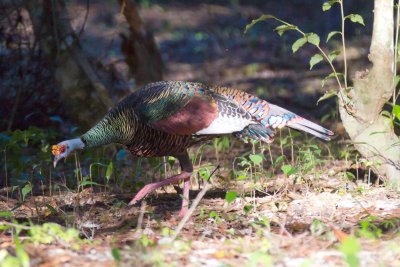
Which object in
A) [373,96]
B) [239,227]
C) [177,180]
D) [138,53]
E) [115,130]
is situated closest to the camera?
[239,227]

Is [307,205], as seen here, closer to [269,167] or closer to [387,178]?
[387,178]

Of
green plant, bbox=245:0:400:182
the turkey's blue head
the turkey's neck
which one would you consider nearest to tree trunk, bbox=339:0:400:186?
green plant, bbox=245:0:400:182

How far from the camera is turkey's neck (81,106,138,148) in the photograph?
21.5 feet

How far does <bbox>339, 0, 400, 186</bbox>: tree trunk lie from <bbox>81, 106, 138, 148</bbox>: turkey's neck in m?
1.72

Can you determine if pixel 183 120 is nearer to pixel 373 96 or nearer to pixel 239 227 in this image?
pixel 239 227

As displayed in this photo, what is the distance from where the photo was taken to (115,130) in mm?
6605

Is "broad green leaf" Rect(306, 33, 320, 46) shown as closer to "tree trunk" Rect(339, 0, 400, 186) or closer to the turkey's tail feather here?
"tree trunk" Rect(339, 0, 400, 186)

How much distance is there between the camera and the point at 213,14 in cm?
1864

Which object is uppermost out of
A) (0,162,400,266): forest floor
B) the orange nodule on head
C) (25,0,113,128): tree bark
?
(25,0,113,128): tree bark

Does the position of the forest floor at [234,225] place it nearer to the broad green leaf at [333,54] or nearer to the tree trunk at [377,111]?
the tree trunk at [377,111]

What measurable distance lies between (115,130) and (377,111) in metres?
2.12

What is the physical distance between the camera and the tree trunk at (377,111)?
249 inches

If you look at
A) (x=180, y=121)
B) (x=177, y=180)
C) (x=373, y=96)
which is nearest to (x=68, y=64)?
(x=177, y=180)

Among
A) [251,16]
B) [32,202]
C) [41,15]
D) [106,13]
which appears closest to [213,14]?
[251,16]
